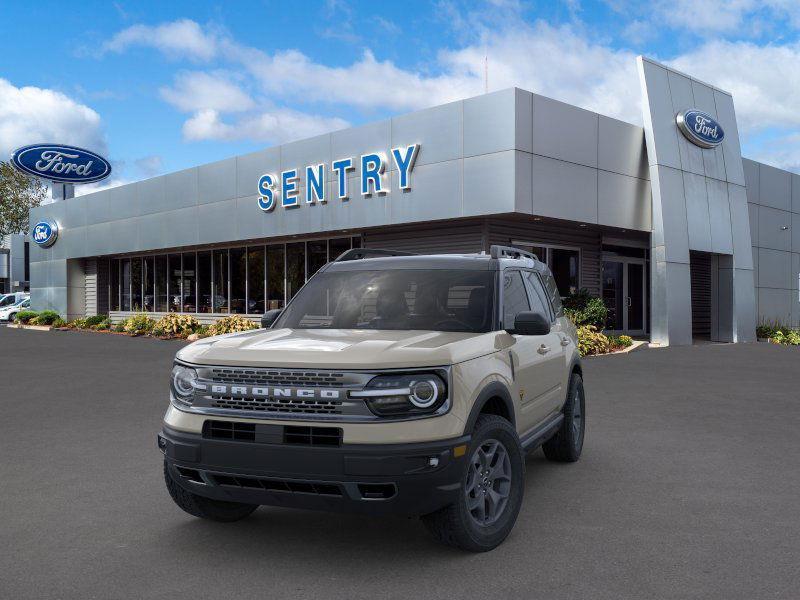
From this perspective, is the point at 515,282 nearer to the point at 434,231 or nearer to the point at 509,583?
the point at 509,583

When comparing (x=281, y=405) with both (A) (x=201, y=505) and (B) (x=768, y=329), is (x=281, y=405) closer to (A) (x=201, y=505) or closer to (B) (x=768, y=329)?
(A) (x=201, y=505)

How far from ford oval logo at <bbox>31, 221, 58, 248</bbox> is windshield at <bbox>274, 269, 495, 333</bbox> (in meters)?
34.7

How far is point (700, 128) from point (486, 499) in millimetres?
20892

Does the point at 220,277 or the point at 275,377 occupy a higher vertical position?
the point at 220,277

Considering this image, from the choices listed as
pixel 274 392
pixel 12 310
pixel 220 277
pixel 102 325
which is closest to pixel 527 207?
pixel 274 392

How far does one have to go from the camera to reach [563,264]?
72.5 feet

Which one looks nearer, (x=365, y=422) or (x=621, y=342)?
(x=365, y=422)

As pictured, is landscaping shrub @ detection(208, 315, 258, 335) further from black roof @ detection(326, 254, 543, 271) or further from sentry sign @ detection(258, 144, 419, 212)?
black roof @ detection(326, 254, 543, 271)

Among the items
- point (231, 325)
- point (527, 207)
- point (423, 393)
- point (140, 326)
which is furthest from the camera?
point (140, 326)

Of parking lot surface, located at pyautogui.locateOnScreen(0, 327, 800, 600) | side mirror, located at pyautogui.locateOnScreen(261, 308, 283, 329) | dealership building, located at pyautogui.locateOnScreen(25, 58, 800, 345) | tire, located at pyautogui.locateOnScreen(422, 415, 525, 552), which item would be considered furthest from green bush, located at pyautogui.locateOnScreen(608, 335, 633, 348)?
tire, located at pyautogui.locateOnScreen(422, 415, 525, 552)

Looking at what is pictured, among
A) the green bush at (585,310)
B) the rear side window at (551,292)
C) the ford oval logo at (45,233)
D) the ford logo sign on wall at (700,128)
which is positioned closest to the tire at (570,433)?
the rear side window at (551,292)

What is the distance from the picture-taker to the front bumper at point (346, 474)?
12.7 ft

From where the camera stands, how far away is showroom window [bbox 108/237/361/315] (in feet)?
82.9

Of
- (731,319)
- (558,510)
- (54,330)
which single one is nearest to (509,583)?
(558,510)
